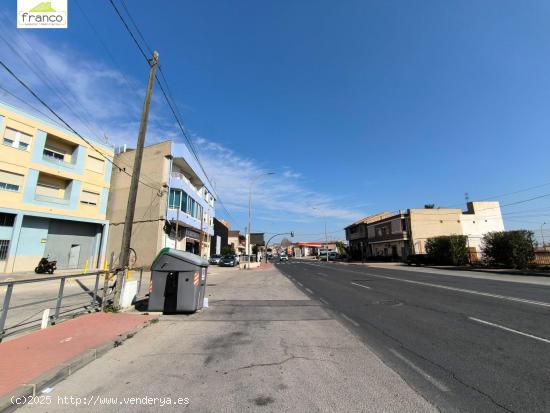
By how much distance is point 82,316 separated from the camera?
8.55m

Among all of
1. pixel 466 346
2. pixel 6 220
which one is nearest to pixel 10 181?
pixel 6 220

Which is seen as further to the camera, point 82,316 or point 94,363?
point 82,316

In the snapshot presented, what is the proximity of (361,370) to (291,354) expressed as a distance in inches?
52.7

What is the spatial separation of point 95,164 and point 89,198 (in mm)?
3661

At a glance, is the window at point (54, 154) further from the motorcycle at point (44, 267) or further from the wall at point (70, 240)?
the motorcycle at point (44, 267)

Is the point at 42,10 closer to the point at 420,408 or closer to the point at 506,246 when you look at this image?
the point at 420,408

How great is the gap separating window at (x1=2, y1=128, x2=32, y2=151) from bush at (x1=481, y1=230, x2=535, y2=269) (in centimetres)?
4343

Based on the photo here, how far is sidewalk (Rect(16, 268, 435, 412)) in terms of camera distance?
3777 millimetres

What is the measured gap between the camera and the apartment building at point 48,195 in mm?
24406

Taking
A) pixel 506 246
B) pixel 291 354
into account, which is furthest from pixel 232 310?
pixel 506 246

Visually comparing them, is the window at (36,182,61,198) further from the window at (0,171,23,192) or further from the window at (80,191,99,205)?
the window at (0,171,23,192)

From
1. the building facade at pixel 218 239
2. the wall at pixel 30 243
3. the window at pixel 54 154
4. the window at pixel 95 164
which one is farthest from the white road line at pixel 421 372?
the building facade at pixel 218 239

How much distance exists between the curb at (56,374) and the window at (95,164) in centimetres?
3042

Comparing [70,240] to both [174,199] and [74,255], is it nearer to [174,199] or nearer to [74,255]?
[74,255]
